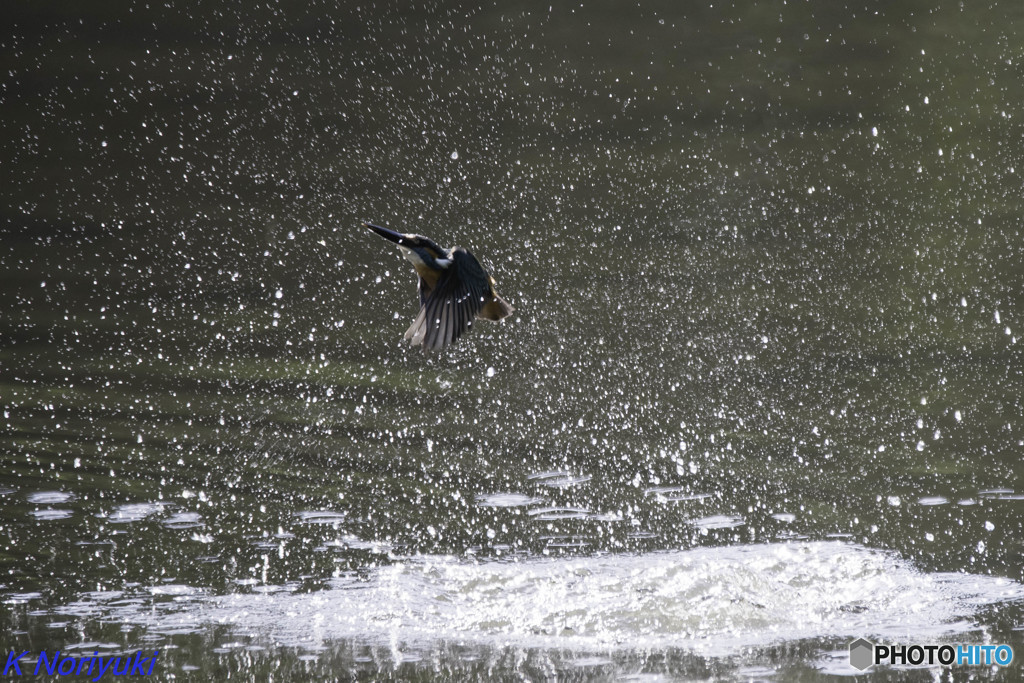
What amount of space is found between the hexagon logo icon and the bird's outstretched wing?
1103 mm

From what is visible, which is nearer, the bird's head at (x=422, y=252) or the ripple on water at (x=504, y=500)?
the bird's head at (x=422, y=252)

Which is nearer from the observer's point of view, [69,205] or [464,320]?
[464,320]

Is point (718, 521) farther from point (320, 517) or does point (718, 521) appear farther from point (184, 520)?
point (184, 520)

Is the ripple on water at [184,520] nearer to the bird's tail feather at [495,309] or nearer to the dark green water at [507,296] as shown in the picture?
the dark green water at [507,296]

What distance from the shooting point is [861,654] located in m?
2.35

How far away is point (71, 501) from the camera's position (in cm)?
321

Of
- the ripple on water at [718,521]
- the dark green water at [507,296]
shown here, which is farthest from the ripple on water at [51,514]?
the ripple on water at [718,521]

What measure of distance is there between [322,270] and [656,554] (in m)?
3.03

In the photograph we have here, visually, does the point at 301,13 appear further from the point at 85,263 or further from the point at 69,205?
the point at 85,263

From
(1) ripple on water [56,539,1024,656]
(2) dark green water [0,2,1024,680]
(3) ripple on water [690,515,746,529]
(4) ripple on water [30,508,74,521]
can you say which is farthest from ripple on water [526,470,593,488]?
(4) ripple on water [30,508,74,521]

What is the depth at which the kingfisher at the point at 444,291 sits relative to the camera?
8.71ft

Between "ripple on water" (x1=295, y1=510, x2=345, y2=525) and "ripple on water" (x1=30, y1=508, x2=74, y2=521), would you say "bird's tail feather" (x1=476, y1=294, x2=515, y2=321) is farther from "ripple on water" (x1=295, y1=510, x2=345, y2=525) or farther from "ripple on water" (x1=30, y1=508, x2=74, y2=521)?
"ripple on water" (x1=30, y1=508, x2=74, y2=521)

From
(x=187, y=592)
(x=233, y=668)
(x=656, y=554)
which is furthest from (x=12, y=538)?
(x=656, y=554)

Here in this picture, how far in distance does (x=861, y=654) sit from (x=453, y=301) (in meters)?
1.19
